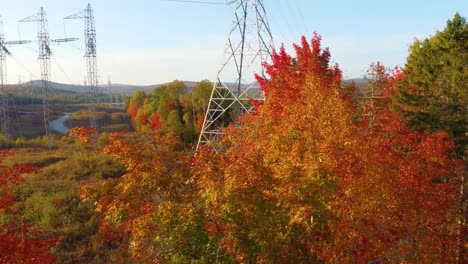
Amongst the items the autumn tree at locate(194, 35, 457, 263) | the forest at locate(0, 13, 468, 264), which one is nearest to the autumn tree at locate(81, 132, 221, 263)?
the forest at locate(0, 13, 468, 264)

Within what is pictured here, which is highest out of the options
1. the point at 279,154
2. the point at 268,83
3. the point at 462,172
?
the point at 268,83

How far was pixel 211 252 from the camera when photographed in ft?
23.3

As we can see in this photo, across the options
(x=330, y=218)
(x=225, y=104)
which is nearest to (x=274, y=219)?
(x=330, y=218)

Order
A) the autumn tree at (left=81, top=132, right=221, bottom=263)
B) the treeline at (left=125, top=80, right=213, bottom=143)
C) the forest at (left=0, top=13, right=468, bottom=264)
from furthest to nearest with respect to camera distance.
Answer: the treeline at (left=125, top=80, right=213, bottom=143) → the forest at (left=0, top=13, right=468, bottom=264) → the autumn tree at (left=81, top=132, right=221, bottom=263)

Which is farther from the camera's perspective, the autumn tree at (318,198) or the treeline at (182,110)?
the treeline at (182,110)

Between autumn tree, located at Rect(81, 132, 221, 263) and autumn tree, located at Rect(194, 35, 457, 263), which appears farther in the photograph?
Answer: autumn tree, located at Rect(194, 35, 457, 263)

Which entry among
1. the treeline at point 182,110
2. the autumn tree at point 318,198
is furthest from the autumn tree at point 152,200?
the treeline at point 182,110

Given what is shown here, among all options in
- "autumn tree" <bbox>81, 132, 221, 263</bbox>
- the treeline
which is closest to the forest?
"autumn tree" <bbox>81, 132, 221, 263</bbox>

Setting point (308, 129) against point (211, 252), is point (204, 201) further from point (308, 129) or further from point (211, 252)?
point (308, 129)

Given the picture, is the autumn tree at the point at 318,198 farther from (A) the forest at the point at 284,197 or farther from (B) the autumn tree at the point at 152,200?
(B) the autumn tree at the point at 152,200

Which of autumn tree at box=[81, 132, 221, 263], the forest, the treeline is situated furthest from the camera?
the treeline

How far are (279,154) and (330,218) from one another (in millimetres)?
2188

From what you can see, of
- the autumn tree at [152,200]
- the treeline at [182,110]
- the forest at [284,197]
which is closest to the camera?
the autumn tree at [152,200]

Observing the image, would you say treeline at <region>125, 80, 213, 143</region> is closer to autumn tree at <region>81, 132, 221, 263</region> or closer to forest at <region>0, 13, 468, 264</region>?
forest at <region>0, 13, 468, 264</region>
